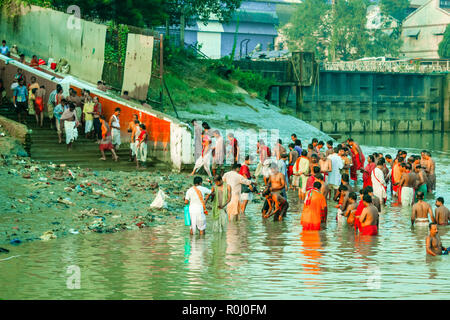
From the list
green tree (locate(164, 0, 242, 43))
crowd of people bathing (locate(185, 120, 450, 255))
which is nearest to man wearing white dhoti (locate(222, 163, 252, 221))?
crowd of people bathing (locate(185, 120, 450, 255))

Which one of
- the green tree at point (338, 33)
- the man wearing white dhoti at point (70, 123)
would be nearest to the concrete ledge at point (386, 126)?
the green tree at point (338, 33)

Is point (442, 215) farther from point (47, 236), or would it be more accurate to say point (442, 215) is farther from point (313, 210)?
point (47, 236)

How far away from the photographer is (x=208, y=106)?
35.8 m

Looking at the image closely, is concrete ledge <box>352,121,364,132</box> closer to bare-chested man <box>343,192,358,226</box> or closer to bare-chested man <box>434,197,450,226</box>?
bare-chested man <box>434,197,450,226</box>

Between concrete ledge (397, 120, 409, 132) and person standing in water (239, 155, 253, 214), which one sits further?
concrete ledge (397, 120, 409, 132)

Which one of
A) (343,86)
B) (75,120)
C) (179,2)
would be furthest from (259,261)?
(343,86)

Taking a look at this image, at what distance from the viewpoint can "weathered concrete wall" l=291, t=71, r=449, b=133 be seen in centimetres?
5806

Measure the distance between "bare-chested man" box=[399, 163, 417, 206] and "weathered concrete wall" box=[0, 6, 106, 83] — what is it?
12.4 m

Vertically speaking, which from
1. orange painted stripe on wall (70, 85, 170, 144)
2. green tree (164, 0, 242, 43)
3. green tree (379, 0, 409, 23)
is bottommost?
orange painted stripe on wall (70, 85, 170, 144)

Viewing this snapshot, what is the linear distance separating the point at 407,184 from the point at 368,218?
485 cm

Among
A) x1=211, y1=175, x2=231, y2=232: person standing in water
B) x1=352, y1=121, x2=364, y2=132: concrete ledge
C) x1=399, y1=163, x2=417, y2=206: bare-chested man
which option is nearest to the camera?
x1=211, y1=175, x2=231, y2=232: person standing in water

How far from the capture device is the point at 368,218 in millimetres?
15039

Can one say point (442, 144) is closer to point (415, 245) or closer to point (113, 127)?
point (113, 127)
